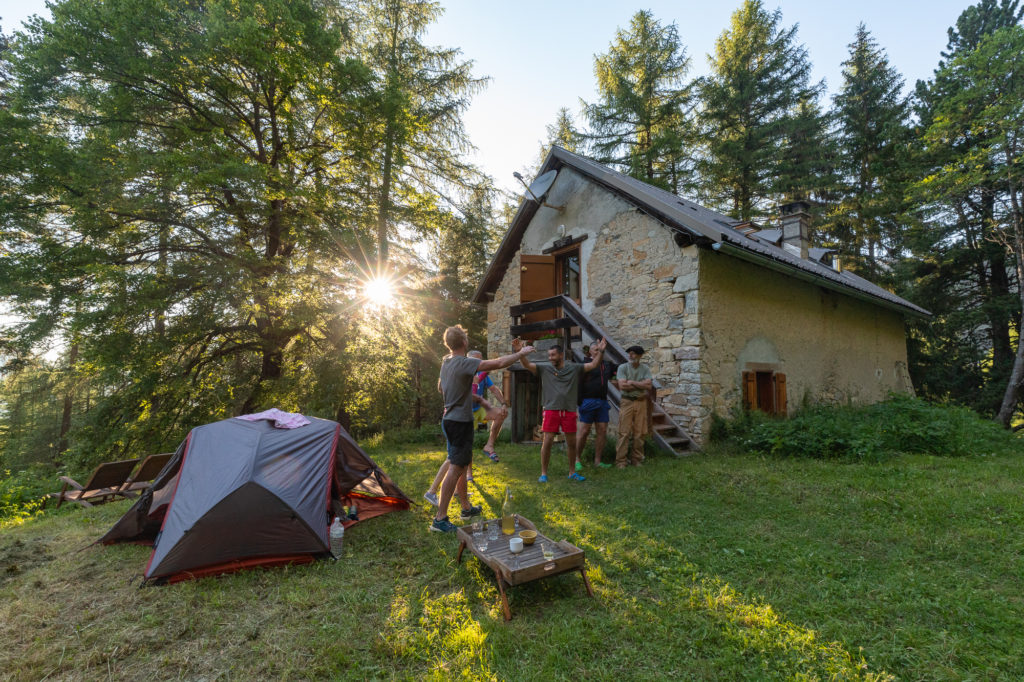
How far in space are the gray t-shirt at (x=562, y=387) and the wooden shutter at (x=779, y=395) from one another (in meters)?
4.60

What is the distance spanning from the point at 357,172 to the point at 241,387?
5.71m

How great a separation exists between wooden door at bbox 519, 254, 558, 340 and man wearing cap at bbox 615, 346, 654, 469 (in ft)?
11.4

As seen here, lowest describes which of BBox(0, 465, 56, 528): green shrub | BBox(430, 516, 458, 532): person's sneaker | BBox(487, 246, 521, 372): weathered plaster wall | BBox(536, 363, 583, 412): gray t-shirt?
BBox(0, 465, 56, 528): green shrub

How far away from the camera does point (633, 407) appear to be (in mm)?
5887

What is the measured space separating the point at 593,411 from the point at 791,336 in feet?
16.5

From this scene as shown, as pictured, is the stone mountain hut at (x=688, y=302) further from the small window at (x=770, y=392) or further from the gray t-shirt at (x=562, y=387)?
the gray t-shirt at (x=562, y=387)

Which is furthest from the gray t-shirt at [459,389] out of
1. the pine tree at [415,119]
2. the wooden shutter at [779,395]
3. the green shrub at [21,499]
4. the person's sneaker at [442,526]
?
the pine tree at [415,119]

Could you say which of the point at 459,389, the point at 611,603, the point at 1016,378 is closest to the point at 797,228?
the point at 1016,378

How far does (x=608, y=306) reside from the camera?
8281 millimetres

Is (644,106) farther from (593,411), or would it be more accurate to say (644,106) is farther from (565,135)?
(593,411)

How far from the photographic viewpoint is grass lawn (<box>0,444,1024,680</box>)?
2.12m

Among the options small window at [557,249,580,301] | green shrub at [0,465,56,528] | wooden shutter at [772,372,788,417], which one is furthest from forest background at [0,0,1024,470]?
wooden shutter at [772,372,788,417]

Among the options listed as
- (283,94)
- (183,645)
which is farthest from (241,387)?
(183,645)

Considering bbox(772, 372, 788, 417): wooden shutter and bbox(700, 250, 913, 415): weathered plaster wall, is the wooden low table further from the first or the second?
bbox(772, 372, 788, 417): wooden shutter
